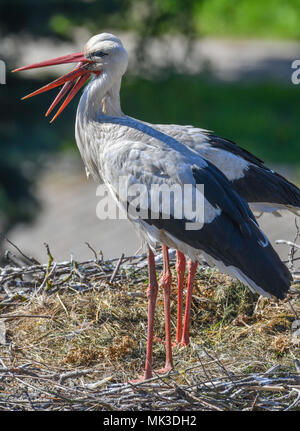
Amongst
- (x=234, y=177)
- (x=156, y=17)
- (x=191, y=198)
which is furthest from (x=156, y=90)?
(x=191, y=198)

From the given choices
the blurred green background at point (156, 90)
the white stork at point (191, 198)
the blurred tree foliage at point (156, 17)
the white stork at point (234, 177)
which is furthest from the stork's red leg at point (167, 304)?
the blurred tree foliage at point (156, 17)

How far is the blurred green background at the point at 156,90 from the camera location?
881cm

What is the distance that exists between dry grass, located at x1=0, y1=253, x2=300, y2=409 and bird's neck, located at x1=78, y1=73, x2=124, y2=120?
934 millimetres

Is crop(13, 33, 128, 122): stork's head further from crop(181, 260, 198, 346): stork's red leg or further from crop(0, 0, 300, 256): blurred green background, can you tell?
crop(0, 0, 300, 256): blurred green background

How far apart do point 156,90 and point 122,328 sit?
10064 mm

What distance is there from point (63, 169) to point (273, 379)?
9.23m

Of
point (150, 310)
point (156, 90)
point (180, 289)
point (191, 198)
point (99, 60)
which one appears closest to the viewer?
point (191, 198)

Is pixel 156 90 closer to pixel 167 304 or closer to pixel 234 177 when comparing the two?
pixel 234 177

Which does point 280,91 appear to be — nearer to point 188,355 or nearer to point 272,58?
point 272,58

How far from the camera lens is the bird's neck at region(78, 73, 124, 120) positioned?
13.5ft

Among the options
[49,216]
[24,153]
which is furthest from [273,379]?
[49,216]

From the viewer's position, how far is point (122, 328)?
4227 millimetres

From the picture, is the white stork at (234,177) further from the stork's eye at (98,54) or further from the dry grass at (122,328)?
the stork's eye at (98,54)

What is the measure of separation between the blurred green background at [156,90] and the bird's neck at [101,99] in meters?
4.09
